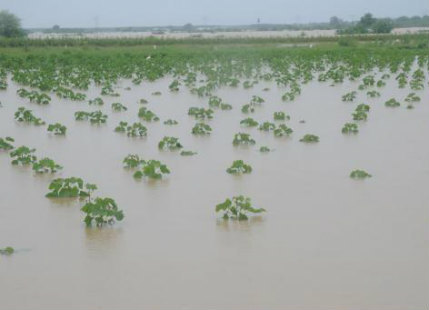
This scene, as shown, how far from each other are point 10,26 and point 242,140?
4863 cm

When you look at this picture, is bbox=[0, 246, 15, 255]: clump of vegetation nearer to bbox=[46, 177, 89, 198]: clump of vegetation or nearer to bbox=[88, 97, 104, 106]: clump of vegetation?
bbox=[46, 177, 89, 198]: clump of vegetation

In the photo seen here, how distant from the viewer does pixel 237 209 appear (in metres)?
7.79

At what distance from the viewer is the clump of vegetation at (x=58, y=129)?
13.2 m

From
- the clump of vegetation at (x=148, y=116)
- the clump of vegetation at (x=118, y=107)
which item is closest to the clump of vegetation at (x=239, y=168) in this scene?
the clump of vegetation at (x=148, y=116)

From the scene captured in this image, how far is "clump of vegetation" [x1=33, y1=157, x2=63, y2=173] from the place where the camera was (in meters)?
9.81

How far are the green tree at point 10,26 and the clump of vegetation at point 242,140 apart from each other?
1827 inches

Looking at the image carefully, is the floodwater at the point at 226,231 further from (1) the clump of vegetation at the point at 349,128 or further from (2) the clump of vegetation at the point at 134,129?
(1) the clump of vegetation at the point at 349,128

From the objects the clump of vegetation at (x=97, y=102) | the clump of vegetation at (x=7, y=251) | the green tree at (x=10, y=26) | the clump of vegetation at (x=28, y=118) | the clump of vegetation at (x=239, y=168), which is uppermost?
the green tree at (x=10, y=26)

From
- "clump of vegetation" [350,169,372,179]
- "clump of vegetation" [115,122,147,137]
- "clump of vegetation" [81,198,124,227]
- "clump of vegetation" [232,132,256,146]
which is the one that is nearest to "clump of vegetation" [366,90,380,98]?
"clump of vegetation" [232,132,256,146]

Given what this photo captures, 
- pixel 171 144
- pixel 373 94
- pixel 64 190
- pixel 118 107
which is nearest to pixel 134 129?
pixel 171 144

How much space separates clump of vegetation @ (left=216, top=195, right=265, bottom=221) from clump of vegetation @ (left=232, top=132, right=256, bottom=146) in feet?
13.8

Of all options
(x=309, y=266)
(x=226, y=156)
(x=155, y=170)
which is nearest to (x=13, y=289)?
(x=309, y=266)

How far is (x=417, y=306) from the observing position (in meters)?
5.62

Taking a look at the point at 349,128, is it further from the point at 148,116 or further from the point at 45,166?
the point at 45,166
